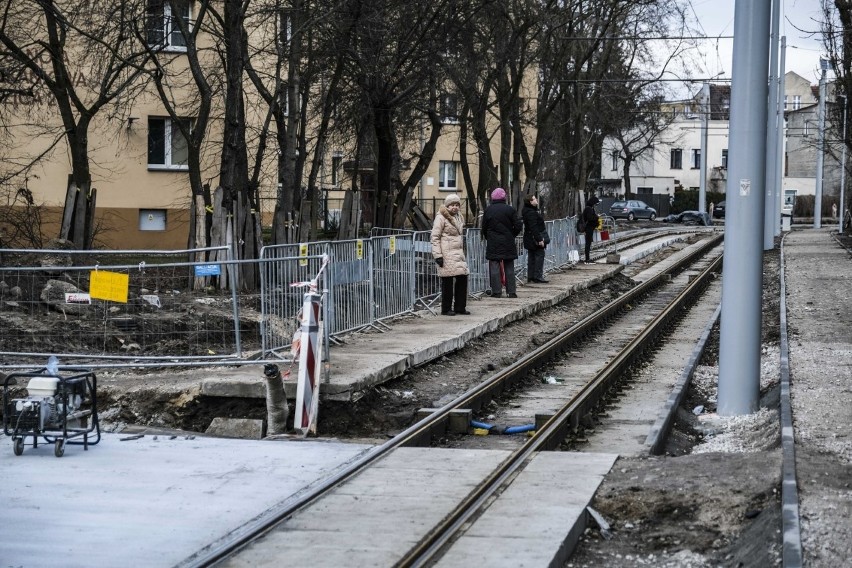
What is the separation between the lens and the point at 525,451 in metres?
9.06

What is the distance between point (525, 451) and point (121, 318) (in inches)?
219

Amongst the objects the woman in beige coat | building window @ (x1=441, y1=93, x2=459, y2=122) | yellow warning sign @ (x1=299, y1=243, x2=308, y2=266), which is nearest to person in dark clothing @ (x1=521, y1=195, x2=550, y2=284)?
building window @ (x1=441, y1=93, x2=459, y2=122)

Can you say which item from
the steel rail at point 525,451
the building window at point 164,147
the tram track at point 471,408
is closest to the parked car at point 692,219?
the building window at point 164,147

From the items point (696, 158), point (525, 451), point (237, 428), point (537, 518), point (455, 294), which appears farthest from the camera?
point (696, 158)

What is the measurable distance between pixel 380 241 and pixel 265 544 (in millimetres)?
10588

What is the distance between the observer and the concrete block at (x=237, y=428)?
436 inches

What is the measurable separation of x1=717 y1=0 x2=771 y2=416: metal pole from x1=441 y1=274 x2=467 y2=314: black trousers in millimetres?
7577

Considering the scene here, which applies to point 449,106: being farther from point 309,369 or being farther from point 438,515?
point 438,515

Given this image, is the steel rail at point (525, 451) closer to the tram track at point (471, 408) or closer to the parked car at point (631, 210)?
the tram track at point (471, 408)

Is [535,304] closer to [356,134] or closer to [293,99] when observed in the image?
[293,99]

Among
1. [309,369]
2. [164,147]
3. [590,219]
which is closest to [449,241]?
[309,369]

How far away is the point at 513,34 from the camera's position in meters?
31.2

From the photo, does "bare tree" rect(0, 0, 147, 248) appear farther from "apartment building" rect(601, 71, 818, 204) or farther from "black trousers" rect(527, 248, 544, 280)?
"apartment building" rect(601, 71, 818, 204)

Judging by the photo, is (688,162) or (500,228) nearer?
(500,228)
